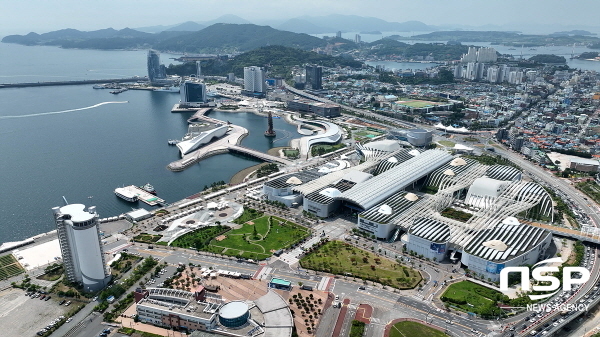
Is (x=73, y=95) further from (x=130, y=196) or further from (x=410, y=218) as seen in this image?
Answer: (x=410, y=218)

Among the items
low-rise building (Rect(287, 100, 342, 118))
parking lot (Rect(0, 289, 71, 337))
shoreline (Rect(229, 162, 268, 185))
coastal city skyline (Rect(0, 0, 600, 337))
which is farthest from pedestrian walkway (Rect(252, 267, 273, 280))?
low-rise building (Rect(287, 100, 342, 118))

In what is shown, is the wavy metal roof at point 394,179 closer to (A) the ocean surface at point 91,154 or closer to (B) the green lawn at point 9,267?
(A) the ocean surface at point 91,154

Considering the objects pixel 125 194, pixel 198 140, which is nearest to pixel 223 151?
pixel 198 140

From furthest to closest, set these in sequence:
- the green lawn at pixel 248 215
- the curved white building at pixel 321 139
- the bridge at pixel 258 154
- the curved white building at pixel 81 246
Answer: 1. the curved white building at pixel 321 139
2. the bridge at pixel 258 154
3. the green lawn at pixel 248 215
4. the curved white building at pixel 81 246

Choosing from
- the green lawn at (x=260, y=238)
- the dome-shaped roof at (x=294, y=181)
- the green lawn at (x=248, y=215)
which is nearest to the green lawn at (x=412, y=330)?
the green lawn at (x=260, y=238)

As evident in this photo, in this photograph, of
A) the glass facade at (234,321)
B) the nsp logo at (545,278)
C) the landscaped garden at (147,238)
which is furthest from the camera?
the landscaped garden at (147,238)

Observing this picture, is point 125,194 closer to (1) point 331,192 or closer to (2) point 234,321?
(1) point 331,192

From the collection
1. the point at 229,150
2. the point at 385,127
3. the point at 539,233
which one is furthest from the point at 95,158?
the point at 539,233
